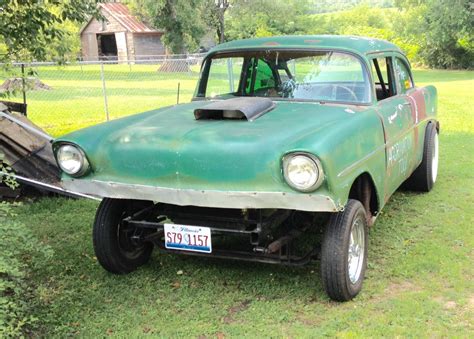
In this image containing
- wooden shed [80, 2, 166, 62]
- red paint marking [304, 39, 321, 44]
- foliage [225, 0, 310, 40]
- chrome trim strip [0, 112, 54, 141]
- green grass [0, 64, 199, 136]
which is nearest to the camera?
red paint marking [304, 39, 321, 44]

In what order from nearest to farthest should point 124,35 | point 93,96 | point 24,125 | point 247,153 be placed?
point 247,153 < point 24,125 < point 93,96 < point 124,35

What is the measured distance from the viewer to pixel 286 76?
4.91 metres

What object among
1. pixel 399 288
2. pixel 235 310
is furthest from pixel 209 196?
pixel 399 288

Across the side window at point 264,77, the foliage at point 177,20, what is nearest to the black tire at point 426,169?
the side window at point 264,77

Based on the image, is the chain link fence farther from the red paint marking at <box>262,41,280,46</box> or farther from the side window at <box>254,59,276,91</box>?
the red paint marking at <box>262,41,280,46</box>

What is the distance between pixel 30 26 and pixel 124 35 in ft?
151

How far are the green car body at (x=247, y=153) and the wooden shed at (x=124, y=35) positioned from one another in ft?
147

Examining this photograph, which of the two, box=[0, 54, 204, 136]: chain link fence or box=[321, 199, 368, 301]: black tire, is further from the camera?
box=[0, 54, 204, 136]: chain link fence

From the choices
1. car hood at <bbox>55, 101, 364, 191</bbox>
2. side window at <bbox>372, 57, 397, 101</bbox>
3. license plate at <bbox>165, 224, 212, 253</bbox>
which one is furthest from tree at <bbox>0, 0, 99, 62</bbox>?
side window at <bbox>372, 57, 397, 101</bbox>

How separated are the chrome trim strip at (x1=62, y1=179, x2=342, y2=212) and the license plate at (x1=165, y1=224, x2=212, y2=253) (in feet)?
0.90

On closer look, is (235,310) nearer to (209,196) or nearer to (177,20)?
(209,196)

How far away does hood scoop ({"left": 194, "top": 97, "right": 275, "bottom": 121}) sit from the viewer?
4055mm

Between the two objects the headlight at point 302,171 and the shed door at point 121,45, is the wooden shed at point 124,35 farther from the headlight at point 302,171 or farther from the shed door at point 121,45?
the headlight at point 302,171

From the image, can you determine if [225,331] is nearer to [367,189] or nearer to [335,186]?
[335,186]
